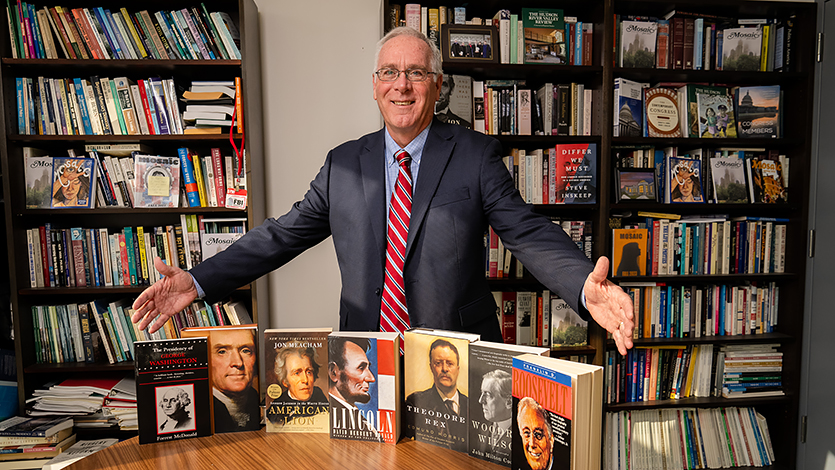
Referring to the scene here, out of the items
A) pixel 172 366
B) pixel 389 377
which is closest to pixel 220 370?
pixel 172 366

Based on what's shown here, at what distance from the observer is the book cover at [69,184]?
7.19ft

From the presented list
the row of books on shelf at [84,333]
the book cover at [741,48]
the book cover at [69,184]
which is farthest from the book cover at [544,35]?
the book cover at [69,184]

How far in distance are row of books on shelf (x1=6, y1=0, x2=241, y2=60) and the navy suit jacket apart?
49.4 inches

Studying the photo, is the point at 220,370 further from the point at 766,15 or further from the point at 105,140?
the point at 766,15

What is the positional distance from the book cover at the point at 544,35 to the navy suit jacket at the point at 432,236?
1036 mm

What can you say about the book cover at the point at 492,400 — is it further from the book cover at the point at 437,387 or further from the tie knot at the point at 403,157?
the tie knot at the point at 403,157

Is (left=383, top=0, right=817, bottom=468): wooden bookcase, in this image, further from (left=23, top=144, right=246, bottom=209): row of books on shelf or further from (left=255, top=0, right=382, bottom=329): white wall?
(left=23, top=144, right=246, bottom=209): row of books on shelf

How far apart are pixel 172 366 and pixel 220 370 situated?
0.10m

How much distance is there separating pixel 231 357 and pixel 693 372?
2.54 meters

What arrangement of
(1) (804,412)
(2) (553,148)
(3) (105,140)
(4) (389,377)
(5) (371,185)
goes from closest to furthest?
1. (4) (389,377)
2. (5) (371,185)
3. (3) (105,140)
4. (2) (553,148)
5. (1) (804,412)

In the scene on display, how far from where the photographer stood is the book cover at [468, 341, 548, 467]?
931mm

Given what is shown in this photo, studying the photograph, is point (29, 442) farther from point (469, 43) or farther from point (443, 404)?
point (469, 43)

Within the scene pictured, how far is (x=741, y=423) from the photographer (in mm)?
A: 2580

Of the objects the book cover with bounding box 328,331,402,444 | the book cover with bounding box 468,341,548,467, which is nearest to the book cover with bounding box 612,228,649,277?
the book cover with bounding box 468,341,548,467
